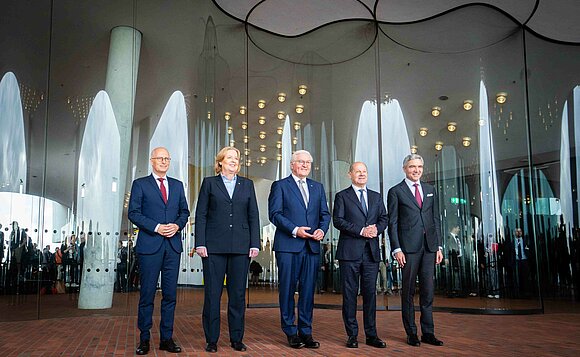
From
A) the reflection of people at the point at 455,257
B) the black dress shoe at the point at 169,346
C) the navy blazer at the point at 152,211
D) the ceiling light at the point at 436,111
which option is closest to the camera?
the black dress shoe at the point at 169,346

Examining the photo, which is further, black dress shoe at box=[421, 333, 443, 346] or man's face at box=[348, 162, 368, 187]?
man's face at box=[348, 162, 368, 187]

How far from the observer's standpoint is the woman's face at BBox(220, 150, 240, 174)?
466 cm

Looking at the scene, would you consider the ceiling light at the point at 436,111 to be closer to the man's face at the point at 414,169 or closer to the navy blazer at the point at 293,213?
the man's face at the point at 414,169

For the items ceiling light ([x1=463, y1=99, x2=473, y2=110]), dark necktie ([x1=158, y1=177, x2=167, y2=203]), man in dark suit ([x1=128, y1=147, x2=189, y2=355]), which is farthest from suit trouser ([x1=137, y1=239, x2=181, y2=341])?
ceiling light ([x1=463, y1=99, x2=473, y2=110])

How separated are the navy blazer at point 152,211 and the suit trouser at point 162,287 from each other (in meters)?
0.06

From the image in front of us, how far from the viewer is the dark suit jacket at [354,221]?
16.0 feet

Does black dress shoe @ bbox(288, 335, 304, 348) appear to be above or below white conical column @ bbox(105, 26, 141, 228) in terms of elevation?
below

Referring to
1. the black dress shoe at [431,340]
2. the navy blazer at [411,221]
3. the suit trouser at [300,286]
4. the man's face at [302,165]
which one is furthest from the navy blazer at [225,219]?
the black dress shoe at [431,340]

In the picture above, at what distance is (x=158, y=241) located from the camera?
174 inches

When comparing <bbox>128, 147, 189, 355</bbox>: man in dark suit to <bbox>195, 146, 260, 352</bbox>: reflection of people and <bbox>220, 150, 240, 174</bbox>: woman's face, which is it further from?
<bbox>220, 150, 240, 174</bbox>: woman's face

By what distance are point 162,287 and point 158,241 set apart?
0.37 metres

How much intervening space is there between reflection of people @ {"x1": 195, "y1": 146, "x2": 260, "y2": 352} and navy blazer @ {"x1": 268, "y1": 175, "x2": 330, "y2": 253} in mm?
208

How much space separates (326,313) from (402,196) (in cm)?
321

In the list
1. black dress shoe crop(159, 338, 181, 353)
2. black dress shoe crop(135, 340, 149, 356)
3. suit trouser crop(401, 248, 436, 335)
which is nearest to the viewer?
black dress shoe crop(135, 340, 149, 356)
